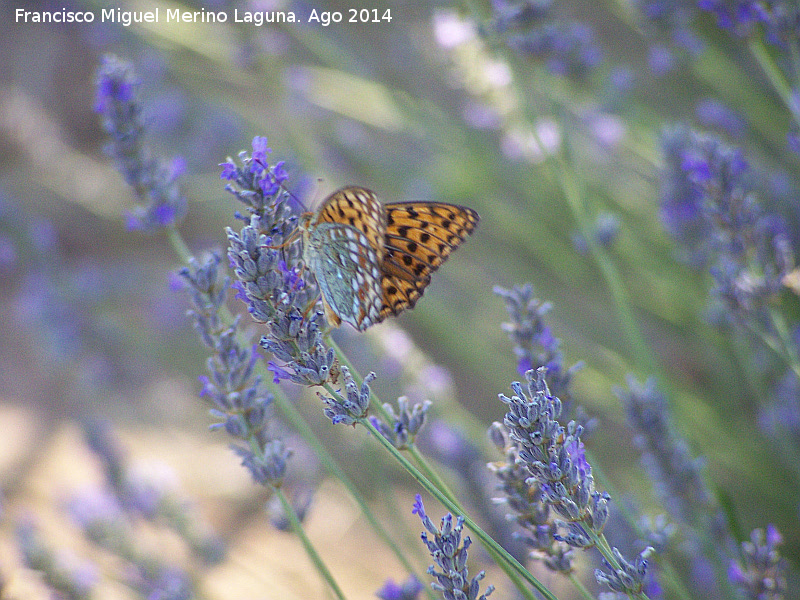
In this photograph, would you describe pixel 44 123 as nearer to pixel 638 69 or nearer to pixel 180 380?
Answer: pixel 180 380

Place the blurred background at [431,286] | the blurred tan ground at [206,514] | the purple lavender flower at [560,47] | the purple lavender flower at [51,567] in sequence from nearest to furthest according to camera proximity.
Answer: the purple lavender flower at [51,567]
the purple lavender flower at [560,47]
the blurred background at [431,286]
the blurred tan ground at [206,514]

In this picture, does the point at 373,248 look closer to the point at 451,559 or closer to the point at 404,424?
the point at 404,424

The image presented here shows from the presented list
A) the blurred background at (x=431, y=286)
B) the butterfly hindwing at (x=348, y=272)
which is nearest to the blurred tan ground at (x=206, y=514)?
the blurred background at (x=431, y=286)

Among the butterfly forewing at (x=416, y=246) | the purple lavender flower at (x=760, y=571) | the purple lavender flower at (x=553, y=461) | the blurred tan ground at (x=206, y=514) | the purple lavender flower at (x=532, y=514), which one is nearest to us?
the purple lavender flower at (x=553, y=461)

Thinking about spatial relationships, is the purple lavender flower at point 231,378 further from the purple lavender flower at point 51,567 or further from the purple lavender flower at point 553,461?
the purple lavender flower at point 51,567

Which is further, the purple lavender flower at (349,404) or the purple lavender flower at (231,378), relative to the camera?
the purple lavender flower at (231,378)
